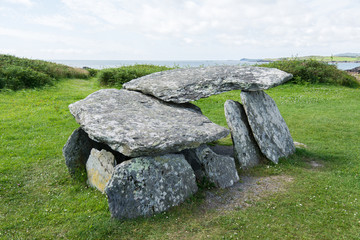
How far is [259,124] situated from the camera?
8664 mm

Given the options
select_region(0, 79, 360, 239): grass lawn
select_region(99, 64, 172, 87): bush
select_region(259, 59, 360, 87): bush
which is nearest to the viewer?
select_region(0, 79, 360, 239): grass lawn

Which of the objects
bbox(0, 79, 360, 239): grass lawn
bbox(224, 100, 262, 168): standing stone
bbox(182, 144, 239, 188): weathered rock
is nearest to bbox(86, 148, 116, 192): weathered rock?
bbox(0, 79, 360, 239): grass lawn

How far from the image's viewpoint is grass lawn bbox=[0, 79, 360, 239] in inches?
222

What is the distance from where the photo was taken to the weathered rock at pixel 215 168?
725 centimetres

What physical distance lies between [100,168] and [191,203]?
2.54m

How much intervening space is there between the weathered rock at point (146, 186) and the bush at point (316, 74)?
20.4 m

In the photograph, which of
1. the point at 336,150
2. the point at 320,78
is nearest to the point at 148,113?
the point at 336,150

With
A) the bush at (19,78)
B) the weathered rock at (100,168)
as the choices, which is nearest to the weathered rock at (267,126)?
the weathered rock at (100,168)

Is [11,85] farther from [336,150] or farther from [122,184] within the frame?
[336,150]

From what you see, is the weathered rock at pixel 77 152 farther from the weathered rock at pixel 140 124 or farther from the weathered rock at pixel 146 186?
the weathered rock at pixel 146 186

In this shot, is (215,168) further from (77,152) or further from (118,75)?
(118,75)

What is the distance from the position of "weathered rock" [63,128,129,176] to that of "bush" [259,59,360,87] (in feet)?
66.2

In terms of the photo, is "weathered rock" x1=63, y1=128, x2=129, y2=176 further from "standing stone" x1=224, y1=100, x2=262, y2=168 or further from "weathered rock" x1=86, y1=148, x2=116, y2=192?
"standing stone" x1=224, y1=100, x2=262, y2=168

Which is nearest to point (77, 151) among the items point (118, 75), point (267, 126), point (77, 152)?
point (77, 152)
